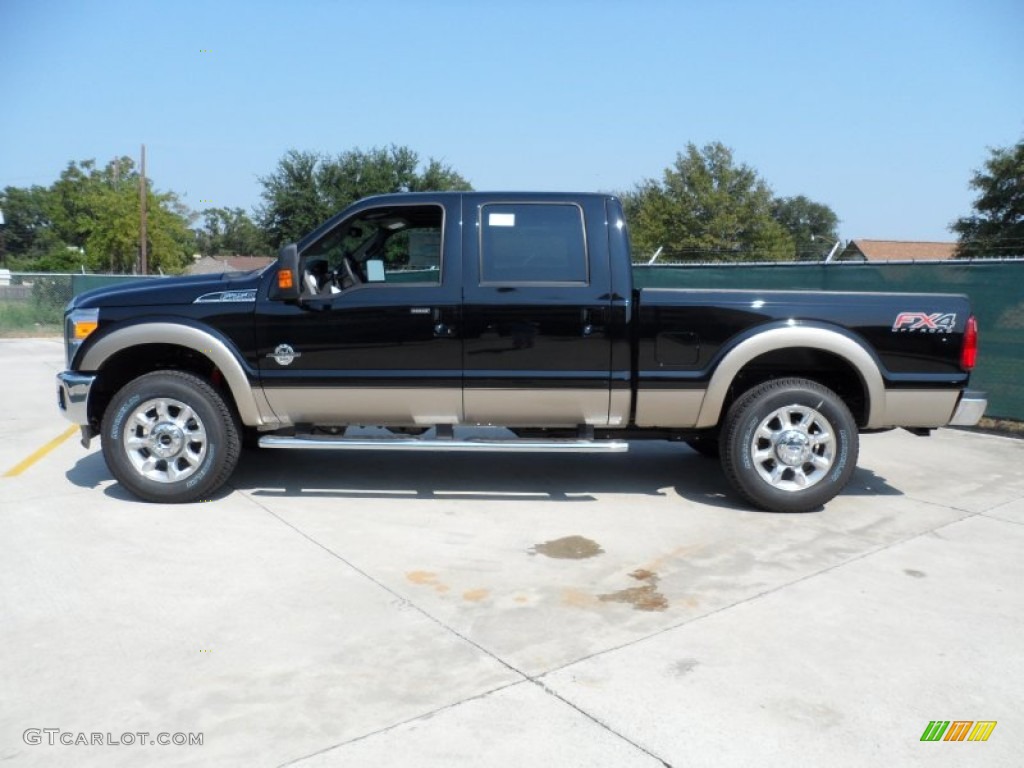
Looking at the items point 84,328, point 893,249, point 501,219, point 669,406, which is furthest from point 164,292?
point 893,249

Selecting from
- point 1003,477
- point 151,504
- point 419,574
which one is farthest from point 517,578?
point 1003,477

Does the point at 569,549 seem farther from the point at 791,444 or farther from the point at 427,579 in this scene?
the point at 791,444

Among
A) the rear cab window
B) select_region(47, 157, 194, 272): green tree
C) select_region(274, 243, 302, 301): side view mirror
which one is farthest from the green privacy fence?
select_region(47, 157, 194, 272): green tree

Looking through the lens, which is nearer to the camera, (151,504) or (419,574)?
(419,574)

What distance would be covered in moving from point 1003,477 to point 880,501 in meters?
1.51

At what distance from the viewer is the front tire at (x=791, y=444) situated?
5418 mm

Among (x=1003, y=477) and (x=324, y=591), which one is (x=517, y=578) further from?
(x=1003, y=477)

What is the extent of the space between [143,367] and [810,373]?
184 inches

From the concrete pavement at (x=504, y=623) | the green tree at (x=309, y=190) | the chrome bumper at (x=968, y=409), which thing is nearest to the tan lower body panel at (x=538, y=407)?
the concrete pavement at (x=504, y=623)

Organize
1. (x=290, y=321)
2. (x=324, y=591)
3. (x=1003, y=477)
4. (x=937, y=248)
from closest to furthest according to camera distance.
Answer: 1. (x=324, y=591)
2. (x=290, y=321)
3. (x=1003, y=477)
4. (x=937, y=248)

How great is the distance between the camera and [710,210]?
137ft

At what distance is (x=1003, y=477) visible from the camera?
665 centimetres

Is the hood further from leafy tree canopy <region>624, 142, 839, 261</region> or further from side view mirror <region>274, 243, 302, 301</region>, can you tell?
leafy tree canopy <region>624, 142, 839, 261</region>

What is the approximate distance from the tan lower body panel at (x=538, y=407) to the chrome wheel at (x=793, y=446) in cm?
99
